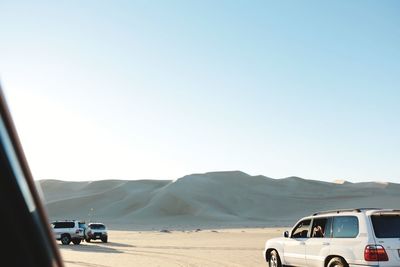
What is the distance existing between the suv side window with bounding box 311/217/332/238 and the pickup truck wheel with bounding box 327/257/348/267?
0.63 meters

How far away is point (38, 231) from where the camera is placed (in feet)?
8.50

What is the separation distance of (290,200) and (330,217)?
365 ft

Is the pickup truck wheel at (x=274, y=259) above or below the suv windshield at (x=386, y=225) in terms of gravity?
below

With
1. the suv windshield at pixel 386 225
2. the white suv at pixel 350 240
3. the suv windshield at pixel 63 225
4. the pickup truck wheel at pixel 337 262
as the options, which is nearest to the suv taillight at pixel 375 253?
the white suv at pixel 350 240

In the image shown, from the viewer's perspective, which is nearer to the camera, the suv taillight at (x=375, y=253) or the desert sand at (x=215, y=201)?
the suv taillight at (x=375, y=253)

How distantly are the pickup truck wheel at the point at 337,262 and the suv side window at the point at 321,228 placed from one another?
630 mm

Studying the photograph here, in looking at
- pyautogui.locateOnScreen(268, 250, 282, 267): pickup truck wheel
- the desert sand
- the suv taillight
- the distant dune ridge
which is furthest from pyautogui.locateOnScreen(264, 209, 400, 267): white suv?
the distant dune ridge

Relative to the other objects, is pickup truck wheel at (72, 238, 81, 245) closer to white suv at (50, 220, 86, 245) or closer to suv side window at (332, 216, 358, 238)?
white suv at (50, 220, 86, 245)

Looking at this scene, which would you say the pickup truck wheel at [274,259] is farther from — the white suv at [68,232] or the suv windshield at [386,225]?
the white suv at [68,232]

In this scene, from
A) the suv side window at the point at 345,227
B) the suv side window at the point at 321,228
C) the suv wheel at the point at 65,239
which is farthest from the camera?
the suv wheel at the point at 65,239

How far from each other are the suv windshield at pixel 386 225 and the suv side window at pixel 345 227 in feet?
1.44

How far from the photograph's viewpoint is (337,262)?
37.1 ft

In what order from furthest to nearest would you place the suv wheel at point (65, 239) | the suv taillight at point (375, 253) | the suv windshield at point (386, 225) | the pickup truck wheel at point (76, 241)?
the pickup truck wheel at point (76, 241) → the suv wheel at point (65, 239) → the suv windshield at point (386, 225) → the suv taillight at point (375, 253)

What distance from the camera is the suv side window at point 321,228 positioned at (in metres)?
12.1
